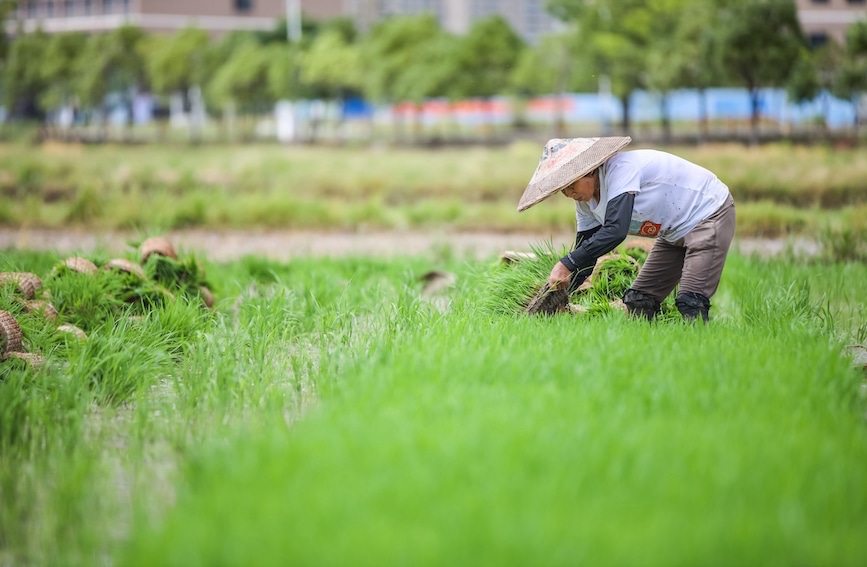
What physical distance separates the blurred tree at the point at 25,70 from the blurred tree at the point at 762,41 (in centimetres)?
3417

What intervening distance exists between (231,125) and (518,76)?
70.7 feet

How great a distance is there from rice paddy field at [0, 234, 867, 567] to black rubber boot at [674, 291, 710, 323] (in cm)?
13

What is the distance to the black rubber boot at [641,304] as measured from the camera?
576 cm

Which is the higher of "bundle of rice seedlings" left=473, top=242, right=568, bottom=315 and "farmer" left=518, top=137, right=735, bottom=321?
"farmer" left=518, top=137, right=735, bottom=321

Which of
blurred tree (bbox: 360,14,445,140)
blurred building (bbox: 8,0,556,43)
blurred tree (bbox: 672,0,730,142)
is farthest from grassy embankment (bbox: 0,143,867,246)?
blurred building (bbox: 8,0,556,43)

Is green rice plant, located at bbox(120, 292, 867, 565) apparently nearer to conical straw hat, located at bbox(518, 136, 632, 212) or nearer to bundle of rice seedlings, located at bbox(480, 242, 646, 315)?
conical straw hat, located at bbox(518, 136, 632, 212)

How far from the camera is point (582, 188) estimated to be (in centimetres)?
523

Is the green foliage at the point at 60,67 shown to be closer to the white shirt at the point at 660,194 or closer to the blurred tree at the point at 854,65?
the blurred tree at the point at 854,65

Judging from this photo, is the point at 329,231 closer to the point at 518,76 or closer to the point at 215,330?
the point at 215,330

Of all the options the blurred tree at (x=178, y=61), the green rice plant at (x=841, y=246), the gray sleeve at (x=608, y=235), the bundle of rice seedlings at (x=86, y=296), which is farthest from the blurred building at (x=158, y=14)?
the gray sleeve at (x=608, y=235)

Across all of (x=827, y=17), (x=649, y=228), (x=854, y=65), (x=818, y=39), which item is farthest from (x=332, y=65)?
(x=649, y=228)

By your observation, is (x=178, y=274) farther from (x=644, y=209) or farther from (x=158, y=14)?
(x=158, y=14)

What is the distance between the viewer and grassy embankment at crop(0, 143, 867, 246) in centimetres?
1386

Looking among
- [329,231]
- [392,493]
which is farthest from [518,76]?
[392,493]
